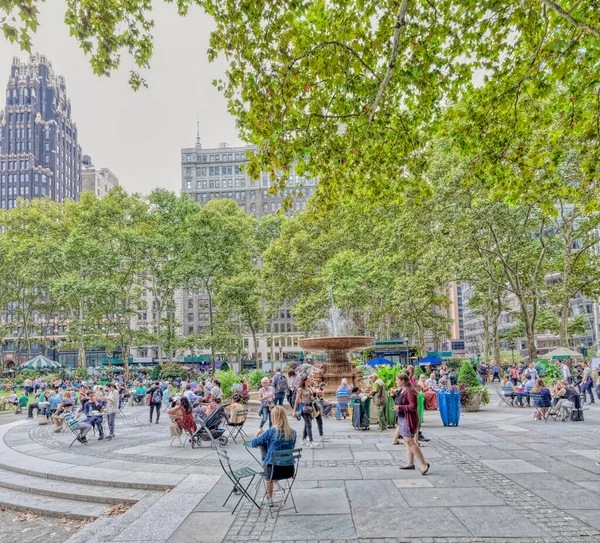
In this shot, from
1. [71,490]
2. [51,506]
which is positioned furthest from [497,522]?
[71,490]

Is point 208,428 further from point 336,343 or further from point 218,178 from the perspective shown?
point 218,178

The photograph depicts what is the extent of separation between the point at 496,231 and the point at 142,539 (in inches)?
1248

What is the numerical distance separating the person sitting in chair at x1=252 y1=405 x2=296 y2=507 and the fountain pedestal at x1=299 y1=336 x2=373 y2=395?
13.4 meters

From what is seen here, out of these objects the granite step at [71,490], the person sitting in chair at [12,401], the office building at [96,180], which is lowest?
the person sitting in chair at [12,401]

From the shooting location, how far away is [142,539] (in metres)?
5.86

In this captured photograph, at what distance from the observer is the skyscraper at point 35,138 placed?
10888 cm

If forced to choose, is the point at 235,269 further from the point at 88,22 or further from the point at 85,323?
the point at 88,22

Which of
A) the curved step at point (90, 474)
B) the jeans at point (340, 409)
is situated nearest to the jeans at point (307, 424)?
the curved step at point (90, 474)

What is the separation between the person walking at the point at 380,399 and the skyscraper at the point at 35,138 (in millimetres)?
110614

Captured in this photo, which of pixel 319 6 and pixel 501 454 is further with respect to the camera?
pixel 501 454

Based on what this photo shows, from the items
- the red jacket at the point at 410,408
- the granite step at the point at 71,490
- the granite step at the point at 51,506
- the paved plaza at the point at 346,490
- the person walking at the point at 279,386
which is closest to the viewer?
the paved plaza at the point at 346,490

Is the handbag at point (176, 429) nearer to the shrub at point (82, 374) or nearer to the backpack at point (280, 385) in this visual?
the backpack at point (280, 385)

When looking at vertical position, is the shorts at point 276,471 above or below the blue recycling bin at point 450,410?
above

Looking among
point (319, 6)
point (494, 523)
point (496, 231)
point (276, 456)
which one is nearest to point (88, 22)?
point (319, 6)
